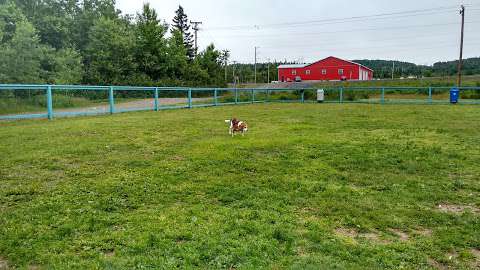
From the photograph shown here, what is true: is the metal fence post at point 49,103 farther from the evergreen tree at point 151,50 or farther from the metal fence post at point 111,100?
the evergreen tree at point 151,50

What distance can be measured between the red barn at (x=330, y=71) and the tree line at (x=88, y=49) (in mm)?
31330

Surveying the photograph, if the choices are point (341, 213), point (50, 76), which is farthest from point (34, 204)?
point (50, 76)

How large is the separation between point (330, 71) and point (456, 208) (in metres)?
71.4

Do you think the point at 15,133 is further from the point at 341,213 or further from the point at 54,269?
the point at 341,213

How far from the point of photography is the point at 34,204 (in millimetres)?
3834

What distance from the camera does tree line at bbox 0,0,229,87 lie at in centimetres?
2633

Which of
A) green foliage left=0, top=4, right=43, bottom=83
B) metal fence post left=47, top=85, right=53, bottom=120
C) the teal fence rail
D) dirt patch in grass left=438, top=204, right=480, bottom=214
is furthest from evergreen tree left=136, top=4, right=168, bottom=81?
dirt patch in grass left=438, top=204, right=480, bottom=214

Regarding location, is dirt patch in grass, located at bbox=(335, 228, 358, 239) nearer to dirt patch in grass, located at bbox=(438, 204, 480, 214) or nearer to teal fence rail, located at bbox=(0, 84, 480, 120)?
dirt patch in grass, located at bbox=(438, 204, 480, 214)

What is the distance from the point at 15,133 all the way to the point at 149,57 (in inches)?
1276

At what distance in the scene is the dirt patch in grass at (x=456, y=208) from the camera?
3.93 m

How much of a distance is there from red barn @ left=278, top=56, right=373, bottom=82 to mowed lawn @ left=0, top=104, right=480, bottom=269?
6578 cm

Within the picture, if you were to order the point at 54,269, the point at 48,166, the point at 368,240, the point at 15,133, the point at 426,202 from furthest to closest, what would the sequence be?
the point at 15,133, the point at 48,166, the point at 426,202, the point at 368,240, the point at 54,269

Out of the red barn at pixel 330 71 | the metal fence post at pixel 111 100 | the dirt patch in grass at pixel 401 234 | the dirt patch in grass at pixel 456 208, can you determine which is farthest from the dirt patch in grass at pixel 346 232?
the red barn at pixel 330 71

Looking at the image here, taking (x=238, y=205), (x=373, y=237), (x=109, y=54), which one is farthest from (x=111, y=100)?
(x=109, y=54)
